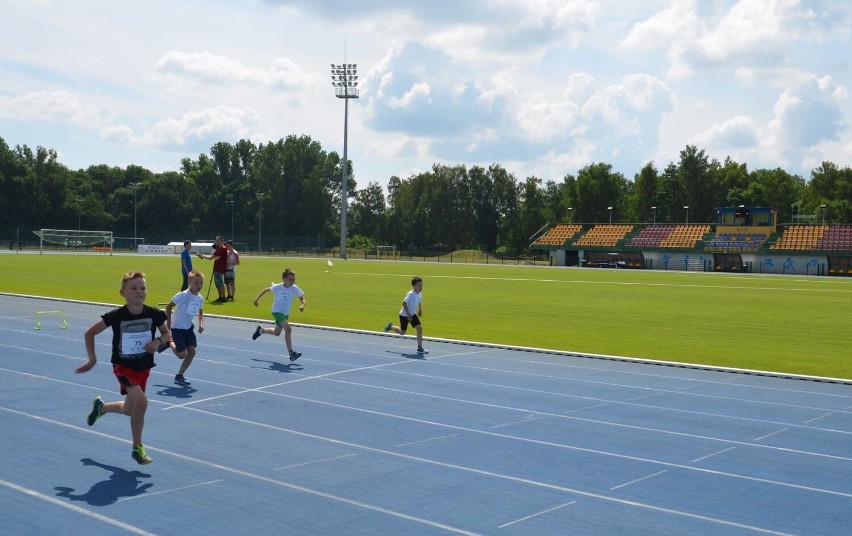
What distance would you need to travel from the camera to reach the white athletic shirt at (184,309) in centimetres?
1305

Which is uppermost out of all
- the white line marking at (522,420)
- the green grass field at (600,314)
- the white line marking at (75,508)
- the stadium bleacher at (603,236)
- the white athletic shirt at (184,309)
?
the stadium bleacher at (603,236)

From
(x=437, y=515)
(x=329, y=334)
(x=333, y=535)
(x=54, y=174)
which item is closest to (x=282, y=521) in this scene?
(x=333, y=535)

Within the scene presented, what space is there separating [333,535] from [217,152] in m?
145

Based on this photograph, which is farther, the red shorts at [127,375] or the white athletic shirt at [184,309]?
the white athletic shirt at [184,309]

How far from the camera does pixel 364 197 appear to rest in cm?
14212

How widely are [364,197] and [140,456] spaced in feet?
442

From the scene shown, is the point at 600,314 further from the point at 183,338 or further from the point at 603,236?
the point at 603,236

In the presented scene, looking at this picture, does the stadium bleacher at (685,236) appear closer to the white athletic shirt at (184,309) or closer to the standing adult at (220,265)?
the standing adult at (220,265)

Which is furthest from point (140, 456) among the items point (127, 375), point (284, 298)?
point (284, 298)

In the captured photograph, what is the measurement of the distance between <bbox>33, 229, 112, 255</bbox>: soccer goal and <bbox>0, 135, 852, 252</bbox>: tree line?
15.2 m

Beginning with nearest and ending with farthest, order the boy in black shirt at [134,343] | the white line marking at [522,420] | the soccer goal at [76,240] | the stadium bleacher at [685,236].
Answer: the boy in black shirt at [134,343], the white line marking at [522,420], the stadium bleacher at [685,236], the soccer goal at [76,240]

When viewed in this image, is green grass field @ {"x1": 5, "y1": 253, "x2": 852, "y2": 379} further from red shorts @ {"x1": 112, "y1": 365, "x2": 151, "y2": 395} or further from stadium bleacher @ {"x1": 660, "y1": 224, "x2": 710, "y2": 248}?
stadium bleacher @ {"x1": 660, "y1": 224, "x2": 710, "y2": 248}

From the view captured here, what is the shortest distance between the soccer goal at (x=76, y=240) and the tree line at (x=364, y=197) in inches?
599

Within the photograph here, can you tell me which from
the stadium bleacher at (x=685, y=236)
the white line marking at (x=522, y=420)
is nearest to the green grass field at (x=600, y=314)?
the white line marking at (x=522, y=420)
